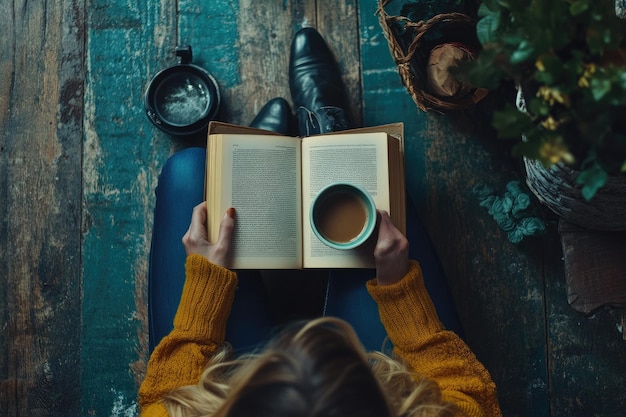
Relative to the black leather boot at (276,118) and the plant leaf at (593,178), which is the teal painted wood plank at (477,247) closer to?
the black leather boot at (276,118)

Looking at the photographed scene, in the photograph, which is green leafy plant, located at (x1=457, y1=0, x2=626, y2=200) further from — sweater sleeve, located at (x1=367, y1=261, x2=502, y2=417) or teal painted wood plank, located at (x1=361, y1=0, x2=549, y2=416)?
teal painted wood plank, located at (x1=361, y1=0, x2=549, y2=416)

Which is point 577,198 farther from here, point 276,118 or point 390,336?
point 276,118

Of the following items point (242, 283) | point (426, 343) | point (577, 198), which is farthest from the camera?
point (242, 283)

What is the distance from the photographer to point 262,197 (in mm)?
1065

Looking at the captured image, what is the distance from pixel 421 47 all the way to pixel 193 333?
0.65 meters

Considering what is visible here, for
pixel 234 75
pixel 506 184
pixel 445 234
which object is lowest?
pixel 445 234

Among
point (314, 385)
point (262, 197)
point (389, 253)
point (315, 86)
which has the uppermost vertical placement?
point (315, 86)

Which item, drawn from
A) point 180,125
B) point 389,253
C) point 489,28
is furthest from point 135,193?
point 489,28

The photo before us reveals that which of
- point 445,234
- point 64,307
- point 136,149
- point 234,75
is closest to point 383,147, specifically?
point 445,234

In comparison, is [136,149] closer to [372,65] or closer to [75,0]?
[75,0]

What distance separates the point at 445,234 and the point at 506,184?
0.53 feet

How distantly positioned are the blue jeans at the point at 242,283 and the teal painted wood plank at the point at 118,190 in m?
0.17

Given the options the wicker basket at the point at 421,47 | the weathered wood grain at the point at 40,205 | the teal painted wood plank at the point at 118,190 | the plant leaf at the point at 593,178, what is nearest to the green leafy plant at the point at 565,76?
the plant leaf at the point at 593,178

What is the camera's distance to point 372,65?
1293 mm
